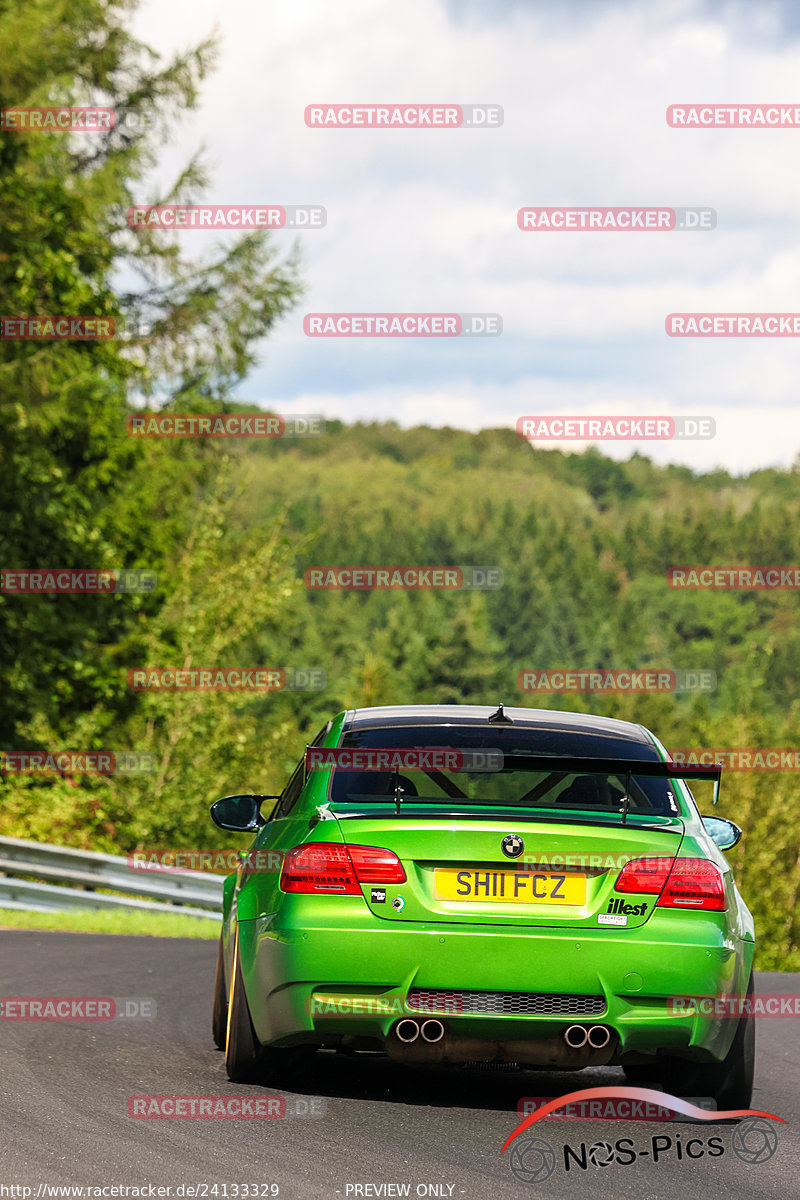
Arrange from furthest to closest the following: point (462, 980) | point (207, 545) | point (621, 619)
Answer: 1. point (621, 619)
2. point (207, 545)
3. point (462, 980)

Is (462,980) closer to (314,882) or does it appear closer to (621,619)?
(314,882)

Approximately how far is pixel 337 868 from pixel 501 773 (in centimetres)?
110

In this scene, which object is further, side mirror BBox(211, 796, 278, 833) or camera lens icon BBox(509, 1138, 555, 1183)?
side mirror BBox(211, 796, 278, 833)

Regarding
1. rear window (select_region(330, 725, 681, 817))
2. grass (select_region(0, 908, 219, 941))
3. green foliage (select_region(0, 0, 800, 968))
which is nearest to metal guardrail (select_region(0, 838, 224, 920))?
grass (select_region(0, 908, 219, 941))

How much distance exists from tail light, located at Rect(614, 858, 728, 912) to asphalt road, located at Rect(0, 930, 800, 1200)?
0.82 meters

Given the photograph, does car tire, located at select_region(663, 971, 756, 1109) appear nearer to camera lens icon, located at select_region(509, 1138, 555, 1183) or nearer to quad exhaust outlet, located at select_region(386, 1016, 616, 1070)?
quad exhaust outlet, located at select_region(386, 1016, 616, 1070)

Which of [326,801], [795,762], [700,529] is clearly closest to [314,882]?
[326,801]

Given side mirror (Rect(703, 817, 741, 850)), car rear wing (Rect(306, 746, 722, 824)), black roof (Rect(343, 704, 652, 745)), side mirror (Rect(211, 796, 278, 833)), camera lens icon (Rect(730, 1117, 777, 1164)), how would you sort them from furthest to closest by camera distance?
side mirror (Rect(211, 796, 278, 833))
side mirror (Rect(703, 817, 741, 850))
black roof (Rect(343, 704, 652, 745))
car rear wing (Rect(306, 746, 722, 824))
camera lens icon (Rect(730, 1117, 777, 1164))

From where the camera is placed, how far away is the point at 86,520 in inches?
936

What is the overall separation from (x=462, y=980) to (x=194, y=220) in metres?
32.0

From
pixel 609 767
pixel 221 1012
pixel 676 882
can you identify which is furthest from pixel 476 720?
pixel 221 1012

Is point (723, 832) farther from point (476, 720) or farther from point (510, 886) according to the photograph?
point (510, 886)

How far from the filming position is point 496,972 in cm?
532

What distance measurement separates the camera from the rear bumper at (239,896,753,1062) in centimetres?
533
